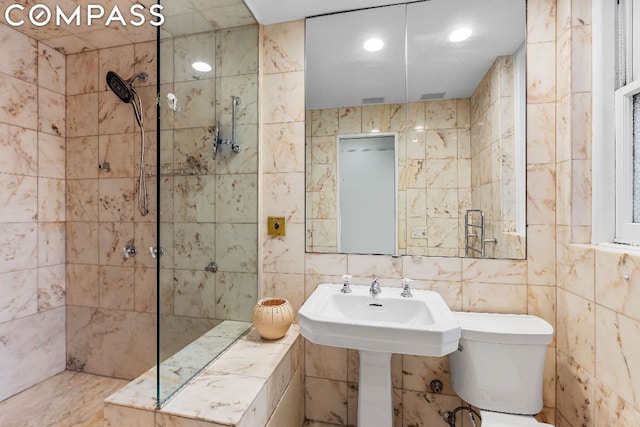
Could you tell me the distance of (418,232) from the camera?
1.58 m

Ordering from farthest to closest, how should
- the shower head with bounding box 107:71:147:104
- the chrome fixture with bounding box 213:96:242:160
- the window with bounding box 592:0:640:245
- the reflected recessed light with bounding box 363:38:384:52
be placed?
the shower head with bounding box 107:71:147:104 < the reflected recessed light with bounding box 363:38:384:52 < the chrome fixture with bounding box 213:96:242:160 < the window with bounding box 592:0:640:245

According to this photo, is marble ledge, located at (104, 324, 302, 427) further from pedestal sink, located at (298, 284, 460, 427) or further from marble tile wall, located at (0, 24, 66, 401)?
marble tile wall, located at (0, 24, 66, 401)

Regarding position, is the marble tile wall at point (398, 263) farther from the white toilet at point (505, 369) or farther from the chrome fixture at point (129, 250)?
the chrome fixture at point (129, 250)

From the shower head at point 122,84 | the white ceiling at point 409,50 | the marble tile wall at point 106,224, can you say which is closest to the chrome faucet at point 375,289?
the white ceiling at point 409,50

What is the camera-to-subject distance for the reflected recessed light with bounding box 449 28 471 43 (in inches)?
59.6

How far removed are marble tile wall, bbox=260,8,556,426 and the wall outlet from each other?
0.36 ft

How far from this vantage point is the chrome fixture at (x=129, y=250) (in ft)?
6.53

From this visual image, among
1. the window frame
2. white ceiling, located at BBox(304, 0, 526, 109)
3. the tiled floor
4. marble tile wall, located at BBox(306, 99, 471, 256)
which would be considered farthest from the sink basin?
the tiled floor

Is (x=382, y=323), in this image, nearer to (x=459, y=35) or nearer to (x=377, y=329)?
(x=377, y=329)

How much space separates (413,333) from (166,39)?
4.26ft

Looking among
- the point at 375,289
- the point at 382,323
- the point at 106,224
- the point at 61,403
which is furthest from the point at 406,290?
the point at 61,403

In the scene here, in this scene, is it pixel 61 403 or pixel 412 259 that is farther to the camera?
pixel 61 403

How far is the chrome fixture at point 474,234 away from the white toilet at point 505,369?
0.36m

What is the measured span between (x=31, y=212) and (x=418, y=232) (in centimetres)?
230
